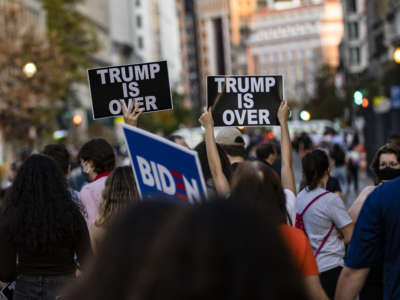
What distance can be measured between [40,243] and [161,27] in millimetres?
163415

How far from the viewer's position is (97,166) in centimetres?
812

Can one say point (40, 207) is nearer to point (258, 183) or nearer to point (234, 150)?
point (258, 183)

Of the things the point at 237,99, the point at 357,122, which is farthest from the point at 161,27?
the point at 237,99

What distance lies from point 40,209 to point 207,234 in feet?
13.7

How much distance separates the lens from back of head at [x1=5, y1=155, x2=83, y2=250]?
231 inches

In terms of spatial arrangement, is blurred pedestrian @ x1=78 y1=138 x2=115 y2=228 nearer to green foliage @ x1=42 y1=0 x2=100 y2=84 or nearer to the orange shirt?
the orange shirt

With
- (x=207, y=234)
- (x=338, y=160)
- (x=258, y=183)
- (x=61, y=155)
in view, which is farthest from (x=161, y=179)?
(x=338, y=160)

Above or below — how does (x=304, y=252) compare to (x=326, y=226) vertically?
above

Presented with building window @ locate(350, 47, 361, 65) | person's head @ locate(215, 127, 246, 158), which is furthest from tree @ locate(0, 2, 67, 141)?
building window @ locate(350, 47, 361, 65)

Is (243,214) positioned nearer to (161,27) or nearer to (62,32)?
(62,32)

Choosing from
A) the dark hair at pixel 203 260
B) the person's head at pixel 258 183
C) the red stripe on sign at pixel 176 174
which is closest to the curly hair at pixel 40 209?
the person's head at pixel 258 183

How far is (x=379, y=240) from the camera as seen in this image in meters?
4.52

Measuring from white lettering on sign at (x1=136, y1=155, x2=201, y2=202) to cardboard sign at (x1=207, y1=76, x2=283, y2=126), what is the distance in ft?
15.5

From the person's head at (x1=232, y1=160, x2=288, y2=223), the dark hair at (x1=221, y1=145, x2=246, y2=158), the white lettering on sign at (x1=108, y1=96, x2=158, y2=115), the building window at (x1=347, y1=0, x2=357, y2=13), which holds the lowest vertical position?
the dark hair at (x1=221, y1=145, x2=246, y2=158)
